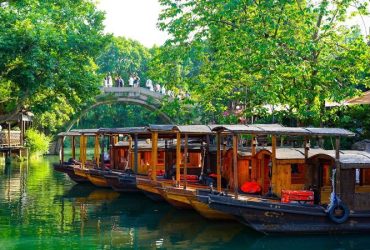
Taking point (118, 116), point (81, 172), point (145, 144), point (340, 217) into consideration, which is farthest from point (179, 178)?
point (118, 116)

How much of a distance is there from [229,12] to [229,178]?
4.87m

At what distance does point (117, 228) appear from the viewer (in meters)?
14.5

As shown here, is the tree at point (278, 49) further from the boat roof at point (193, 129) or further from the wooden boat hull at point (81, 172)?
the wooden boat hull at point (81, 172)

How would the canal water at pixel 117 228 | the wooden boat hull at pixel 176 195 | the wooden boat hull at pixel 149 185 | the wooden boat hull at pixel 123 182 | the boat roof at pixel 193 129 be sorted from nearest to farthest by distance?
the canal water at pixel 117 228 < the wooden boat hull at pixel 176 195 < the boat roof at pixel 193 129 < the wooden boat hull at pixel 149 185 < the wooden boat hull at pixel 123 182

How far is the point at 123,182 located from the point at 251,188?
5.34 metres

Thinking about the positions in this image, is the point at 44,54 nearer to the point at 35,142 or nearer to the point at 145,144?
the point at 145,144

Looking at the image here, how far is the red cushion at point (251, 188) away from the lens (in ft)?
50.3

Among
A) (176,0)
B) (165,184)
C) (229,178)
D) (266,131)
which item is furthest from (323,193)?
(176,0)

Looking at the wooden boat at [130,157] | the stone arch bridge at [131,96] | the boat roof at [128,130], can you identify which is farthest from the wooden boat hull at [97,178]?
the stone arch bridge at [131,96]

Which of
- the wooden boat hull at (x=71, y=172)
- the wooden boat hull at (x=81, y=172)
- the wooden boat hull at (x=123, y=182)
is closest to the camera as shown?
the wooden boat hull at (x=123, y=182)

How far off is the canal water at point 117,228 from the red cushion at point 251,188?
1.10 meters

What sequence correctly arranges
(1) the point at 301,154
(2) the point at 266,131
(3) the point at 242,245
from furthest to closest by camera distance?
(1) the point at 301,154 < (2) the point at 266,131 < (3) the point at 242,245

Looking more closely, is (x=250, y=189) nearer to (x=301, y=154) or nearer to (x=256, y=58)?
(x=301, y=154)

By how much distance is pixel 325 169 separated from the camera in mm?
14125
